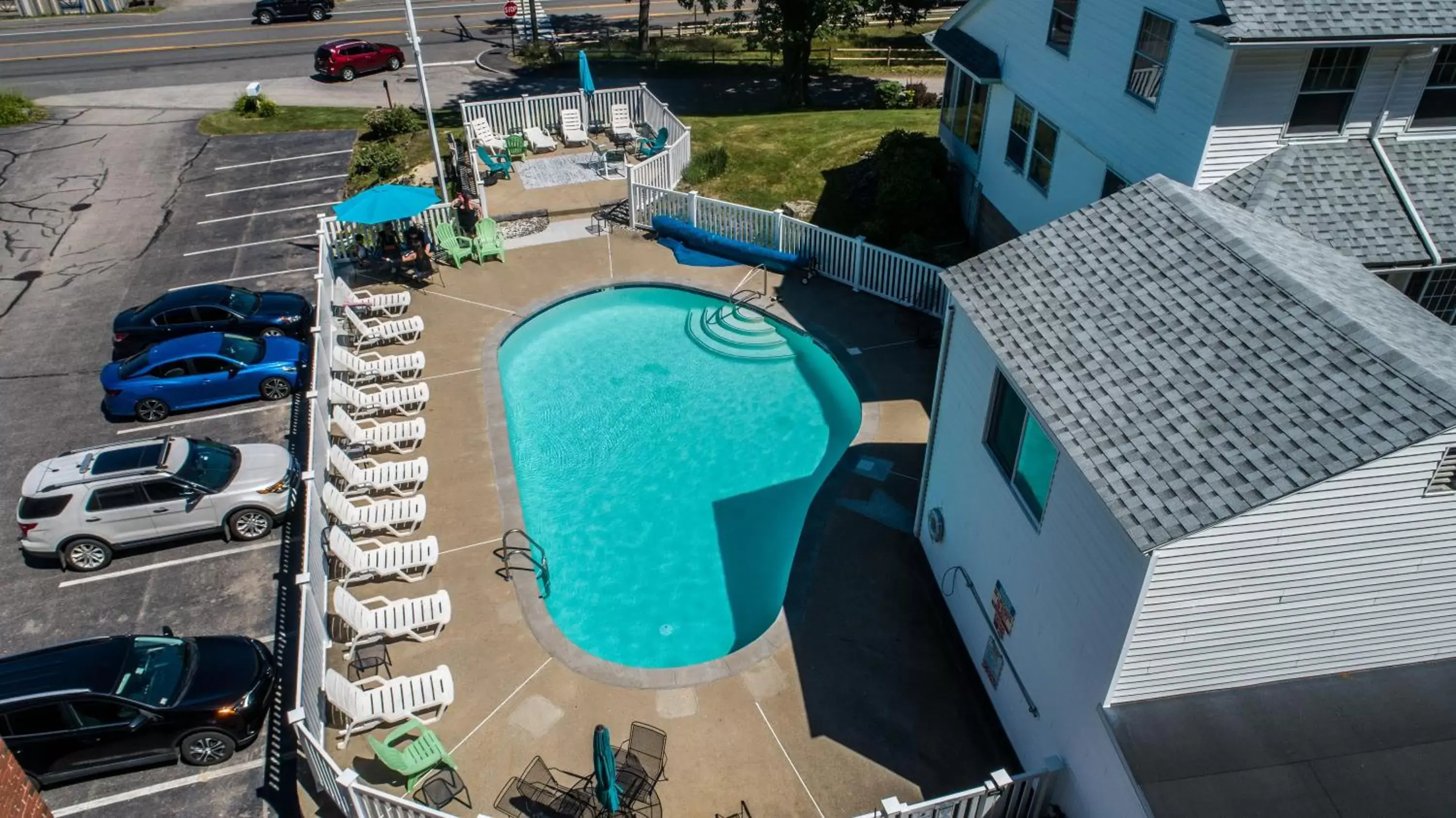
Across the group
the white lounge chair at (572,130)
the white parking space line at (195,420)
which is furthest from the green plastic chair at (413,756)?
the white lounge chair at (572,130)

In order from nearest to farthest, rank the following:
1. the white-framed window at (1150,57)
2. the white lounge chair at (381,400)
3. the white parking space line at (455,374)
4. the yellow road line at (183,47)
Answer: the white-framed window at (1150,57), the white lounge chair at (381,400), the white parking space line at (455,374), the yellow road line at (183,47)

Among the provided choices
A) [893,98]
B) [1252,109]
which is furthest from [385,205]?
[893,98]

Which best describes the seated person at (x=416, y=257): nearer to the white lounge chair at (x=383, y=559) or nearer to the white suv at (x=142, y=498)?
the white suv at (x=142, y=498)

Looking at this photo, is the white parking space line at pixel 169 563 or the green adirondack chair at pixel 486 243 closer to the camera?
the white parking space line at pixel 169 563

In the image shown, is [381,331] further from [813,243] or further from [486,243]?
[813,243]


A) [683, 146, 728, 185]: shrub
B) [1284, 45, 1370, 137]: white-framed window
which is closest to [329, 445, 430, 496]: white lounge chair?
[683, 146, 728, 185]: shrub

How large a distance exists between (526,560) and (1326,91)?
15.9 meters

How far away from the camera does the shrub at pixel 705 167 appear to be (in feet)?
99.5

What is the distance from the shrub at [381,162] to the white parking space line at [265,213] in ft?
6.54

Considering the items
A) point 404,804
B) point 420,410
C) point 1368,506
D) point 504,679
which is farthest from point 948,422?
point 420,410

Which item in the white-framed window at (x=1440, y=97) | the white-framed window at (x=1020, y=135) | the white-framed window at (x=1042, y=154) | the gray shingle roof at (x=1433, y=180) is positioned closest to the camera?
the gray shingle roof at (x=1433, y=180)

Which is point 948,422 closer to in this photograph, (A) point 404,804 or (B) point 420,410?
(A) point 404,804

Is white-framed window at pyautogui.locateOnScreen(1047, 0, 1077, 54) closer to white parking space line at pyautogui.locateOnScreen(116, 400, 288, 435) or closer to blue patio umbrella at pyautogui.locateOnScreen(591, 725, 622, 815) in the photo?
blue patio umbrella at pyautogui.locateOnScreen(591, 725, 622, 815)

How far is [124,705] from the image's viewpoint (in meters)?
12.7
